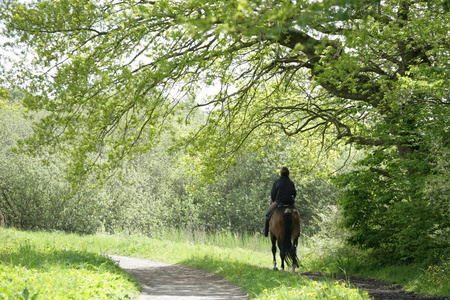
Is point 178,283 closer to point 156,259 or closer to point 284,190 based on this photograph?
point 284,190

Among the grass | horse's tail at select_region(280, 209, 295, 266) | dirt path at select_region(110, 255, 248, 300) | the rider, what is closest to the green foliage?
the grass

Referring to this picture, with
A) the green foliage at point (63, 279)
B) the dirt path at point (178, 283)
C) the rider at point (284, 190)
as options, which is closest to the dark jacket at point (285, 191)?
the rider at point (284, 190)

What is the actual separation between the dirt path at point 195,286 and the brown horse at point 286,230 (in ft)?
2.89

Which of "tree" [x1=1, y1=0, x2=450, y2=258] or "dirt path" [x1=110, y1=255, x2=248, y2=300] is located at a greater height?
"tree" [x1=1, y1=0, x2=450, y2=258]

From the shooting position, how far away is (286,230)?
11.5 metres

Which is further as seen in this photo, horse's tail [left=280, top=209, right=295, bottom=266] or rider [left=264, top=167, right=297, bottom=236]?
rider [left=264, top=167, right=297, bottom=236]

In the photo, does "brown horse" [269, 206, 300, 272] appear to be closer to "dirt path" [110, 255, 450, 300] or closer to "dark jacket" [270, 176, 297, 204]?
"dark jacket" [270, 176, 297, 204]

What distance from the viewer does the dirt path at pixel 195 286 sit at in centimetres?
867

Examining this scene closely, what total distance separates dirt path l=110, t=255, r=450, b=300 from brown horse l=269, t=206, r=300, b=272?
881 mm

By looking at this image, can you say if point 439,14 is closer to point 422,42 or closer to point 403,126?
point 422,42

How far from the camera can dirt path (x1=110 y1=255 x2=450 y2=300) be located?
8.67 meters

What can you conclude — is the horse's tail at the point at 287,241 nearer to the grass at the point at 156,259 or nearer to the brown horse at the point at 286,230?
the brown horse at the point at 286,230

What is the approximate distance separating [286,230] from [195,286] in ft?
8.84

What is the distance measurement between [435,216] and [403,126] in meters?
2.38
